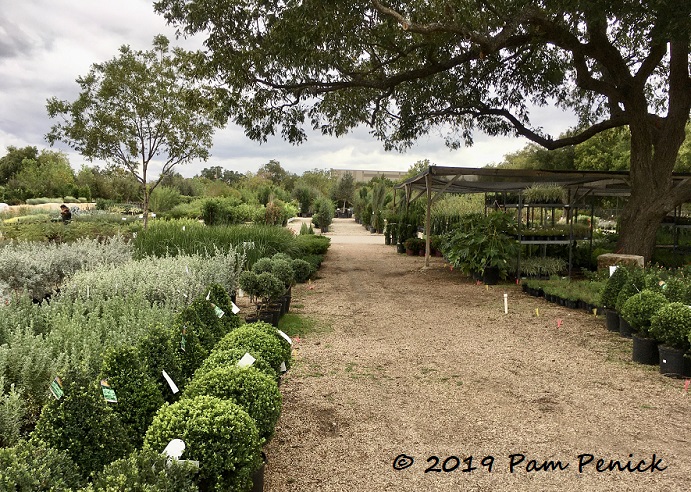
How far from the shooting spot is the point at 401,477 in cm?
290

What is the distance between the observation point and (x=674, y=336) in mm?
4660

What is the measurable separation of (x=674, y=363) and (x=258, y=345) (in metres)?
3.89

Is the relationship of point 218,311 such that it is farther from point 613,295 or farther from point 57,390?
point 613,295

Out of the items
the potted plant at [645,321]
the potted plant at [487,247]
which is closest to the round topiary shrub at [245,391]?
the potted plant at [645,321]

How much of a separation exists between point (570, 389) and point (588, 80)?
26.6ft

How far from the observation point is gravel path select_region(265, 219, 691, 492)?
294 cm

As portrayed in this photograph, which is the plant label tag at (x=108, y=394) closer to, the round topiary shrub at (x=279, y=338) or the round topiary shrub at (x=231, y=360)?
the round topiary shrub at (x=231, y=360)

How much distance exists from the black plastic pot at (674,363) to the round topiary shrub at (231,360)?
3.81 metres

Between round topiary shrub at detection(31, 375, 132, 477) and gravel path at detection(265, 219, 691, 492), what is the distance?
Result: 109 centimetres

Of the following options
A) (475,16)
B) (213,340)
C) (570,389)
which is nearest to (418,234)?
(475,16)

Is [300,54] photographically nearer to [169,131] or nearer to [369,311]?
[369,311]

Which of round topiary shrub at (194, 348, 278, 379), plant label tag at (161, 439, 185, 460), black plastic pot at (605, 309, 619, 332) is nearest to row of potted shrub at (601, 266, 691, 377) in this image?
black plastic pot at (605, 309, 619, 332)

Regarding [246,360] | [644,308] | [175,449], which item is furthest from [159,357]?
[644,308]

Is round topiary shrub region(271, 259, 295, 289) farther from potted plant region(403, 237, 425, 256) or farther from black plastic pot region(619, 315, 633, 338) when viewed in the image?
potted plant region(403, 237, 425, 256)
